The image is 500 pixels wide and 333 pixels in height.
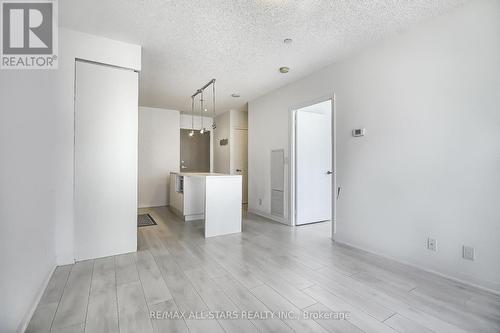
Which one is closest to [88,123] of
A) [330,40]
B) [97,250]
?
[97,250]

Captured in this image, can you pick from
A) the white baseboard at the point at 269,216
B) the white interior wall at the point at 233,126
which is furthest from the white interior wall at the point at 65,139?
the white interior wall at the point at 233,126

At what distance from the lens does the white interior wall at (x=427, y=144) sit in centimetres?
211

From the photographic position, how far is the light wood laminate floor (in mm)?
1624

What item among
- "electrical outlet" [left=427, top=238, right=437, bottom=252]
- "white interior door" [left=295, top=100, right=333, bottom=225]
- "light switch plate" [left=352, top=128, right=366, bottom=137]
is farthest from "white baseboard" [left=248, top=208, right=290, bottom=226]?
"electrical outlet" [left=427, top=238, right=437, bottom=252]

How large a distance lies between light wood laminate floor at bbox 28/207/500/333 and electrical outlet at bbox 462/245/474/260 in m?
0.27

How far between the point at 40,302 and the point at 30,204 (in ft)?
2.58

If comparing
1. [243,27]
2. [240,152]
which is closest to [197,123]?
[240,152]

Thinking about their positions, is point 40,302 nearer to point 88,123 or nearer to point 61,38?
point 88,123

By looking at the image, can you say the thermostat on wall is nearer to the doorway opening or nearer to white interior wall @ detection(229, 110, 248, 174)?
white interior wall @ detection(229, 110, 248, 174)

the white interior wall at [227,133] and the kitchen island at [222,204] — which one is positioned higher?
the white interior wall at [227,133]

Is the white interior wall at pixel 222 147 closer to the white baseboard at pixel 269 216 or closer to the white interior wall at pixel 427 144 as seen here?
the white baseboard at pixel 269 216

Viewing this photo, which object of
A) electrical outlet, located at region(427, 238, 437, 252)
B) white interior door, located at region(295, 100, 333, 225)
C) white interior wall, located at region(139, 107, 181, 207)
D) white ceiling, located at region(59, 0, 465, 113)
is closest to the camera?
white ceiling, located at region(59, 0, 465, 113)

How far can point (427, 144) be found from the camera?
250 cm

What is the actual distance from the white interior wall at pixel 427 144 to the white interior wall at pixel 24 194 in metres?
A: 3.38
